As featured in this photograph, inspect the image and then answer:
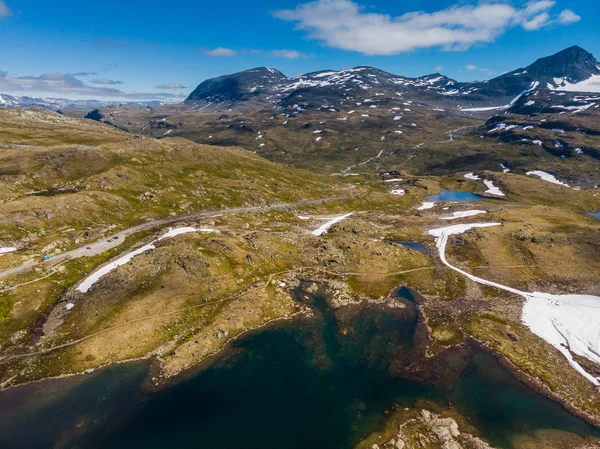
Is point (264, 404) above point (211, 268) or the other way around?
the other way around

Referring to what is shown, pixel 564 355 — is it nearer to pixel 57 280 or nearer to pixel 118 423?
pixel 118 423

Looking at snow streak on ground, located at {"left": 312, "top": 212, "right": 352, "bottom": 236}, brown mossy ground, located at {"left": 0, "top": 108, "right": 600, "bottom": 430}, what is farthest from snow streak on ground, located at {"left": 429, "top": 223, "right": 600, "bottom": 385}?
snow streak on ground, located at {"left": 312, "top": 212, "right": 352, "bottom": 236}

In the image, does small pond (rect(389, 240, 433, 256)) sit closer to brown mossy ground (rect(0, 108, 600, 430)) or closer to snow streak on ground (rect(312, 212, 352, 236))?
brown mossy ground (rect(0, 108, 600, 430))

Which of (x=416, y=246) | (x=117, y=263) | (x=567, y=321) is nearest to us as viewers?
(x=567, y=321)

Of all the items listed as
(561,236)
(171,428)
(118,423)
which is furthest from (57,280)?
(561,236)

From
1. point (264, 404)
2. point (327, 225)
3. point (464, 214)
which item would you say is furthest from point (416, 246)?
point (264, 404)

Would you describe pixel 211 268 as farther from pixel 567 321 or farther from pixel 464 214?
pixel 464 214
